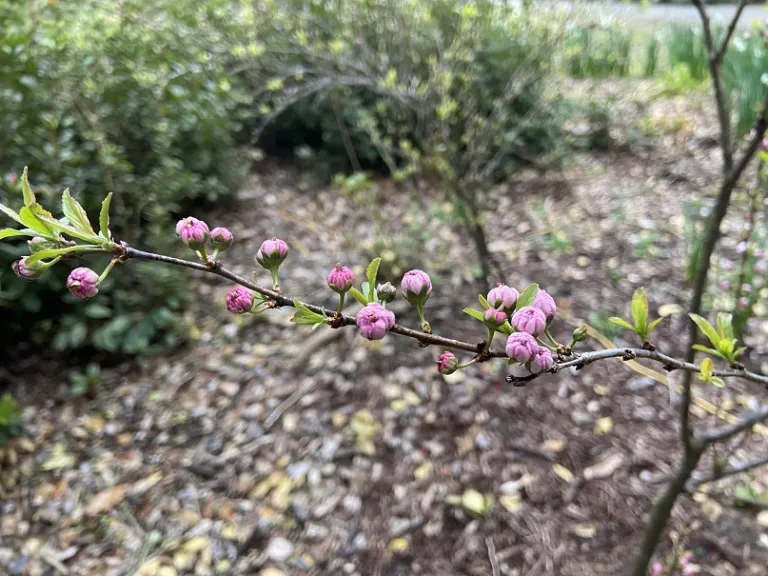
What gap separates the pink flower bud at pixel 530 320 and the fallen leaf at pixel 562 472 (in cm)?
142

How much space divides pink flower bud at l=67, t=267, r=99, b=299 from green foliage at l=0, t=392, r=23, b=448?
1.65 metres

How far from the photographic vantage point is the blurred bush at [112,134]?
2.25 m

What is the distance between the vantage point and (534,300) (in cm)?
65

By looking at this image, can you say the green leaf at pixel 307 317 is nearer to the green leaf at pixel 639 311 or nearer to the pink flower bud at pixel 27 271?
the pink flower bud at pixel 27 271

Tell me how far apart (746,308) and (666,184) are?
5.79 ft

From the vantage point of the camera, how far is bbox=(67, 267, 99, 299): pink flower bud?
2.05ft

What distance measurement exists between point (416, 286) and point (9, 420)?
1911 mm

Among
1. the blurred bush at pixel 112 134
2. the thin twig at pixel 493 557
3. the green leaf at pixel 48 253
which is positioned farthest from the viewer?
the blurred bush at pixel 112 134

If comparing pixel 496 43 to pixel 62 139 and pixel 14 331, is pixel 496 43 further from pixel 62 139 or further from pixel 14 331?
pixel 14 331

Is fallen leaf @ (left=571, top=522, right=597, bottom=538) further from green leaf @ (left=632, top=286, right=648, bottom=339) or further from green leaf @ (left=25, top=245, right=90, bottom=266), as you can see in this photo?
green leaf @ (left=25, top=245, right=90, bottom=266)

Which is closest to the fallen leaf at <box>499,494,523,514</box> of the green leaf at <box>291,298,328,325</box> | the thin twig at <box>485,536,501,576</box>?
the thin twig at <box>485,536,501,576</box>

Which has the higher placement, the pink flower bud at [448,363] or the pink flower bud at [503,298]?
the pink flower bud at [503,298]

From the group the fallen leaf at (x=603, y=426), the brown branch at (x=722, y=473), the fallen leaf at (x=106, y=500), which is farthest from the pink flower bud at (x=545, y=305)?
the fallen leaf at (x=106, y=500)

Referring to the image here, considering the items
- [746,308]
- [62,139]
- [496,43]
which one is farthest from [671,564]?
[496,43]
